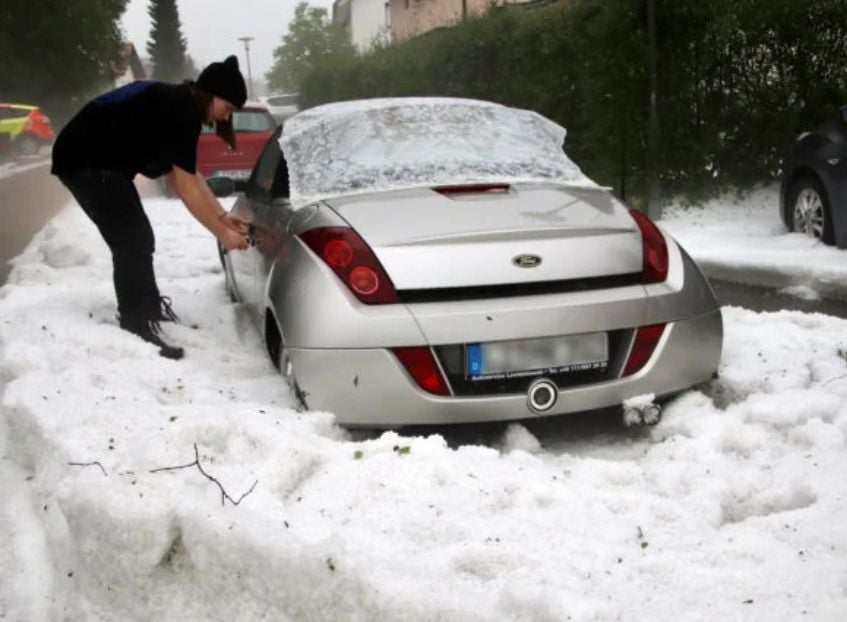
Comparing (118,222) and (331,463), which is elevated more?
(118,222)

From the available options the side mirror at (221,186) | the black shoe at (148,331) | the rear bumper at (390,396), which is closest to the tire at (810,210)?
the rear bumper at (390,396)

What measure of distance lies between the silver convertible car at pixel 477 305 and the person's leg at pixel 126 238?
1.05 m

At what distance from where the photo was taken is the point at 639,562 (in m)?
2.35

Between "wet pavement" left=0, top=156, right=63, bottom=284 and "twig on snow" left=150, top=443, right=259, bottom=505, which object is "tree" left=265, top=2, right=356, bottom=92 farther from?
"twig on snow" left=150, top=443, right=259, bottom=505

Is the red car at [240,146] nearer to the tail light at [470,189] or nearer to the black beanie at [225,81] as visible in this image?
the black beanie at [225,81]

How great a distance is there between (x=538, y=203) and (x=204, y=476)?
5.69ft

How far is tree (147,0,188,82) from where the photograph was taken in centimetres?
8706

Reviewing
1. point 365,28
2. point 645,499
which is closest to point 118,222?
point 645,499

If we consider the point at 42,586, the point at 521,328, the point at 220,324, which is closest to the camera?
the point at 42,586

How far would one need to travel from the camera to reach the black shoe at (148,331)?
431 cm

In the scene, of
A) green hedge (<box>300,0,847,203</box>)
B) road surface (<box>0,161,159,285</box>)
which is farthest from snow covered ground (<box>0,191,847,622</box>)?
green hedge (<box>300,0,847,203</box>)

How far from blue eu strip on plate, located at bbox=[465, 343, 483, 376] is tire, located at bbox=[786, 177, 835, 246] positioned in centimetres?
510

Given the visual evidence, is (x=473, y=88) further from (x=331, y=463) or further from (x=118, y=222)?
(x=331, y=463)

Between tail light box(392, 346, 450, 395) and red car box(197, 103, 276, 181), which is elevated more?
tail light box(392, 346, 450, 395)
